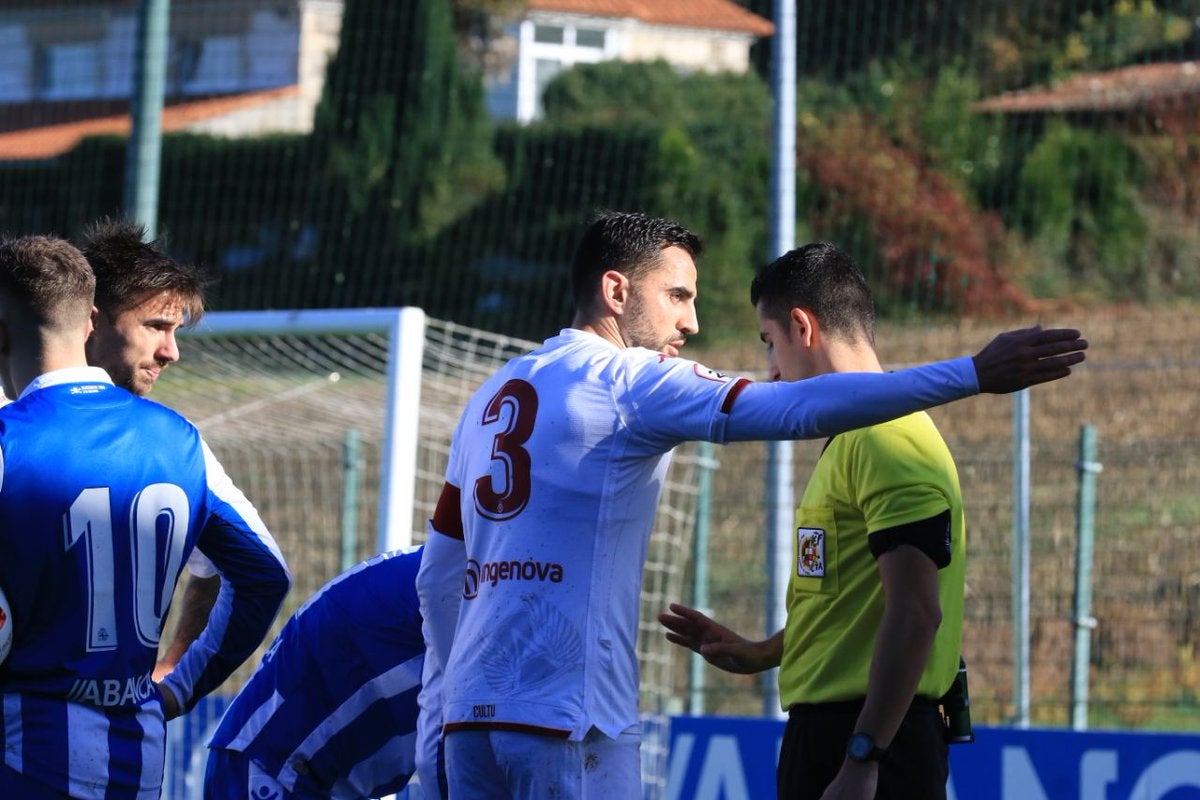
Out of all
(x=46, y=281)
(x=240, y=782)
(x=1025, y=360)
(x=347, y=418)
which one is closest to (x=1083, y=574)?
(x=347, y=418)

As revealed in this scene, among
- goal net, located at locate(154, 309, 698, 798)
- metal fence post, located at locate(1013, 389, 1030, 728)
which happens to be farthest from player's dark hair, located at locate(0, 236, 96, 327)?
metal fence post, located at locate(1013, 389, 1030, 728)

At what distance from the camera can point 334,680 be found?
391 cm

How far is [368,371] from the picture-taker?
9.55m

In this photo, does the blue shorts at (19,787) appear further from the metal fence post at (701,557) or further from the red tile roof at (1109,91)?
the red tile roof at (1109,91)

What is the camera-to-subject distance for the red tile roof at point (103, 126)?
53.9 ft

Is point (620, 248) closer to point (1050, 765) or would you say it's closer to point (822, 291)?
point (822, 291)

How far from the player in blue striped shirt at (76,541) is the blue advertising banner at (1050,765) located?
3479 mm

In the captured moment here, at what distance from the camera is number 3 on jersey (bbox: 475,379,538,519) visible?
3.20 metres

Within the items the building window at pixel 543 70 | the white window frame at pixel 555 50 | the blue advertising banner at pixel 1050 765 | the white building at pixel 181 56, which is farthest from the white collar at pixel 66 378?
the building window at pixel 543 70

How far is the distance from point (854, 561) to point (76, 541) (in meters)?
1.60

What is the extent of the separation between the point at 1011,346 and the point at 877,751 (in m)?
0.95

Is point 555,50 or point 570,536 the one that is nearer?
point 570,536

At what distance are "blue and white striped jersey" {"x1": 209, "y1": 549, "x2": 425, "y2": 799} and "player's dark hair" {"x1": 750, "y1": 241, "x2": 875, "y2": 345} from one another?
109 cm

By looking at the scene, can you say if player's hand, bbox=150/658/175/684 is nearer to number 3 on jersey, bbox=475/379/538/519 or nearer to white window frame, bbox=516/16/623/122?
number 3 on jersey, bbox=475/379/538/519
